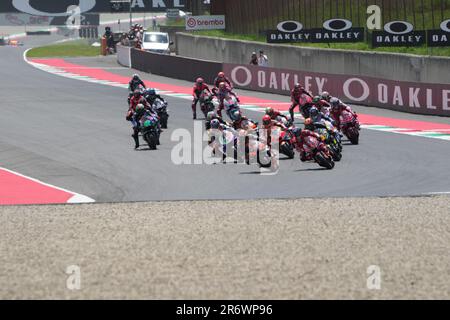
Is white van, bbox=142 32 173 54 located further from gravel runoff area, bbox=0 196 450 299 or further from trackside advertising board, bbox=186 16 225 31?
gravel runoff area, bbox=0 196 450 299

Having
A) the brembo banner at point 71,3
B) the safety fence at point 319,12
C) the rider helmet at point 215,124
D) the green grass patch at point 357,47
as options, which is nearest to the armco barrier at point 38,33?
the brembo banner at point 71,3

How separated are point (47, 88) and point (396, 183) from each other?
26.7 m

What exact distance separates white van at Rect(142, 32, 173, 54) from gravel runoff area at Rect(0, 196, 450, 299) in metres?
44.8

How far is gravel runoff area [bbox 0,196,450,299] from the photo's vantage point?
1162 cm

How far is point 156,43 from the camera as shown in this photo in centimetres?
6262

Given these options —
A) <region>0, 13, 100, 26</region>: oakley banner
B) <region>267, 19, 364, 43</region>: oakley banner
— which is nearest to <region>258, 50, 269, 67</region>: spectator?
<region>267, 19, 364, 43</region>: oakley banner

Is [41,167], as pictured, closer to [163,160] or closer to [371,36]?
[163,160]

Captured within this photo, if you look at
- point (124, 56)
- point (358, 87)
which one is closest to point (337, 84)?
point (358, 87)

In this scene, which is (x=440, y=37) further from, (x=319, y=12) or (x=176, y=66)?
(x=176, y=66)

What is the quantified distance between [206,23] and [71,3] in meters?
40.4

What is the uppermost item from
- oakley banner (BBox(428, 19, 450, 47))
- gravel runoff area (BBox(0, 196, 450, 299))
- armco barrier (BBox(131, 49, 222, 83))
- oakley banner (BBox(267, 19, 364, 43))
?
gravel runoff area (BBox(0, 196, 450, 299))

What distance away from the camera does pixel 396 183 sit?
2020 centimetres

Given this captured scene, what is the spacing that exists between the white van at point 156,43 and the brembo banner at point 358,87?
19.2m

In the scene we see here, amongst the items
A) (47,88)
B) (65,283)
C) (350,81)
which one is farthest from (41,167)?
(47,88)
